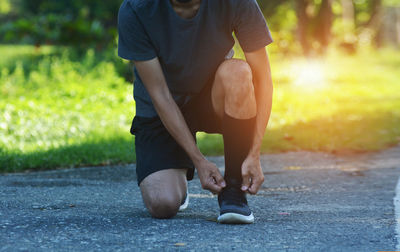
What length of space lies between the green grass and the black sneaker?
2894 mm

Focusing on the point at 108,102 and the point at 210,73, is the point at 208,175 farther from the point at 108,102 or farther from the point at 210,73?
the point at 108,102

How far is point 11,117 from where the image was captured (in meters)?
8.61

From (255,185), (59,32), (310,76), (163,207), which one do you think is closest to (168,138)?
(163,207)

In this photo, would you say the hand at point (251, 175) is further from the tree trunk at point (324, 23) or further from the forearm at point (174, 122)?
the tree trunk at point (324, 23)

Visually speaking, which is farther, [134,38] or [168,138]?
[168,138]

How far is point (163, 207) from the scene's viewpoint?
3.92 meters

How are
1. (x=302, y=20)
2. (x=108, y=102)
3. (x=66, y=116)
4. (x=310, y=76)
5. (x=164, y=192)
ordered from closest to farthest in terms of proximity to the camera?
(x=164, y=192)
(x=66, y=116)
(x=108, y=102)
(x=310, y=76)
(x=302, y=20)

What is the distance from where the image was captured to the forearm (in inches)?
149

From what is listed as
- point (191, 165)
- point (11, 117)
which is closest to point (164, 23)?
point (191, 165)

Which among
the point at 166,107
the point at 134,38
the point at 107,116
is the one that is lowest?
the point at 107,116

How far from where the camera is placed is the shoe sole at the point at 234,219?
12.1ft

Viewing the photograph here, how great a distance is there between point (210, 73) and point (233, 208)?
2.70ft

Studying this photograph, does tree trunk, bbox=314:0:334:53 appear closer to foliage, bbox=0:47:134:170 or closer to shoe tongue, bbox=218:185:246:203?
foliage, bbox=0:47:134:170

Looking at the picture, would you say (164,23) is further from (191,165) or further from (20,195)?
(20,195)
